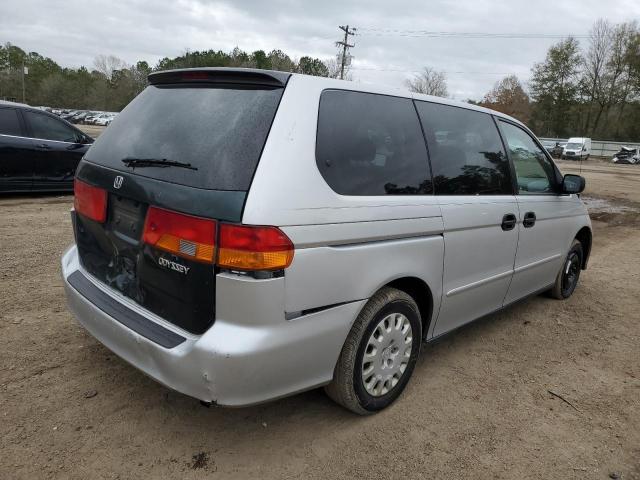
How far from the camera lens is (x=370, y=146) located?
2.58 metres

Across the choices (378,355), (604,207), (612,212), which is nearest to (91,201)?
(378,355)

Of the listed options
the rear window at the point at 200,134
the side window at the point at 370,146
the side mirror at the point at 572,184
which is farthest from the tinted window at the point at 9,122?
the side mirror at the point at 572,184

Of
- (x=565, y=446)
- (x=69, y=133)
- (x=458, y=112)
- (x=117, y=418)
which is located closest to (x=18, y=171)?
(x=69, y=133)

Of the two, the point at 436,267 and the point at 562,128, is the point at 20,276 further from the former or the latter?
the point at 562,128

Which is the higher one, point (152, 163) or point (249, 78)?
point (249, 78)

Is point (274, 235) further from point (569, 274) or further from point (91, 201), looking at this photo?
point (569, 274)

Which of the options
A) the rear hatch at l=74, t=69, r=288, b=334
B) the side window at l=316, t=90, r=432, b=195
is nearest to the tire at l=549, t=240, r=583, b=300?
the side window at l=316, t=90, r=432, b=195

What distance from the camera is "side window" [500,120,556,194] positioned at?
3791mm

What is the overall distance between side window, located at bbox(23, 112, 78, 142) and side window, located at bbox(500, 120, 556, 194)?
24.9 ft

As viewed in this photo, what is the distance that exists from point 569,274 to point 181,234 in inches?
167

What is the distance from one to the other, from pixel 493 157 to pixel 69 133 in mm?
7734

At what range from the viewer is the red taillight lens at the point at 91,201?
2543 millimetres

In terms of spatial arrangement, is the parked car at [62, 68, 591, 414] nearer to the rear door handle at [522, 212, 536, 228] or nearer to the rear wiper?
the rear wiper

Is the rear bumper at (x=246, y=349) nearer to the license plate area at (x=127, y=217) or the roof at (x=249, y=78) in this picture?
the license plate area at (x=127, y=217)
